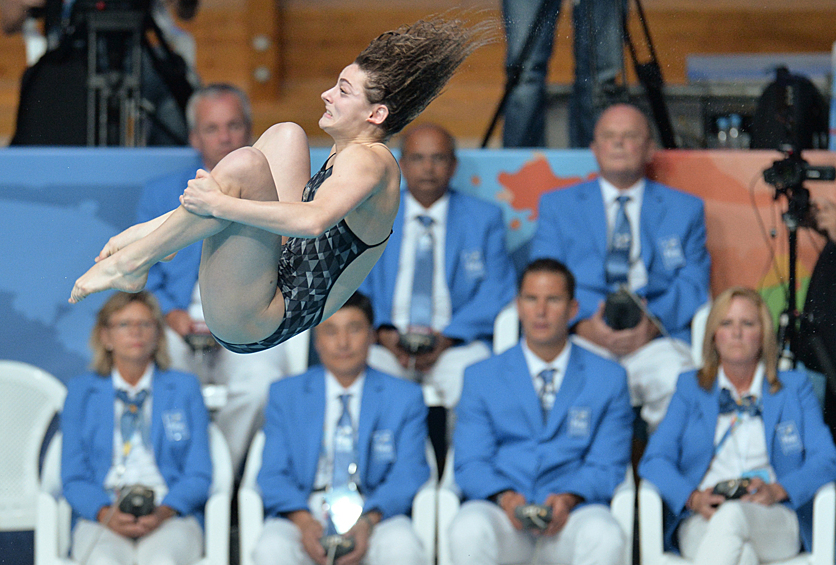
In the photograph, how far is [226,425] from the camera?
11.9 ft

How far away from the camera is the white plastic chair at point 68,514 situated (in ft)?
10.9

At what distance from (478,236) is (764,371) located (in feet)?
3.37

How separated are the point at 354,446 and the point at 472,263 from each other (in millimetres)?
762

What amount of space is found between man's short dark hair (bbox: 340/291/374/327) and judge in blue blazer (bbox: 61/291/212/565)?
57 centimetres

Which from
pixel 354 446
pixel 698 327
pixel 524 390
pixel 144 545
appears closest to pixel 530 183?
pixel 698 327

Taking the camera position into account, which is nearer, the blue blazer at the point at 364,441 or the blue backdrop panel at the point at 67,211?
the blue blazer at the point at 364,441

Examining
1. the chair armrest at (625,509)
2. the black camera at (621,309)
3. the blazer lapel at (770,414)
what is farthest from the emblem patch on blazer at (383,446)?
the blazer lapel at (770,414)

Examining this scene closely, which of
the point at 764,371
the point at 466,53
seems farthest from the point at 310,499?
the point at 466,53

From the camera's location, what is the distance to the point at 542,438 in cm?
335

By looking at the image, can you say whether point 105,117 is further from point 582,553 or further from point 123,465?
point 582,553

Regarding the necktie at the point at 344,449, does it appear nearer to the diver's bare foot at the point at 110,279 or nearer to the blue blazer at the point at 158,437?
the blue blazer at the point at 158,437

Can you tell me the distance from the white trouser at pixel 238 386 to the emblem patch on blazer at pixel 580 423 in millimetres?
993

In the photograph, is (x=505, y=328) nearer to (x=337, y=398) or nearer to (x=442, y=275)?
(x=442, y=275)

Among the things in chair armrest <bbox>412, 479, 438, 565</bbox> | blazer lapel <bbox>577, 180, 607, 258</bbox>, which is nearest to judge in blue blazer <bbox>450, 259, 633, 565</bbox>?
chair armrest <bbox>412, 479, 438, 565</bbox>
